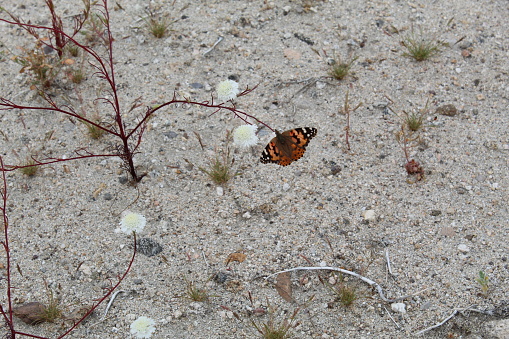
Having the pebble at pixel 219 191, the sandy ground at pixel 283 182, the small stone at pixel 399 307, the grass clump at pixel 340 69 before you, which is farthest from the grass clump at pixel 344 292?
the grass clump at pixel 340 69

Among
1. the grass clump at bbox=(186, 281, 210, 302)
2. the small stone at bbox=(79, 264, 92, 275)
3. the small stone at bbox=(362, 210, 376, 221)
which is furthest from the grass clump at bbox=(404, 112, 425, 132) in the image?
the small stone at bbox=(79, 264, 92, 275)

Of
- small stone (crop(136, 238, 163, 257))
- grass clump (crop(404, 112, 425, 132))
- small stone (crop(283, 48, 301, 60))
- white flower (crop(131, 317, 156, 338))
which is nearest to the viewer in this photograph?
white flower (crop(131, 317, 156, 338))

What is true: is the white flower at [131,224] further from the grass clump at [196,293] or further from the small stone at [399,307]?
the small stone at [399,307]

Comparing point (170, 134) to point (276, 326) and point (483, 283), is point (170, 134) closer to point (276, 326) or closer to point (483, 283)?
point (276, 326)

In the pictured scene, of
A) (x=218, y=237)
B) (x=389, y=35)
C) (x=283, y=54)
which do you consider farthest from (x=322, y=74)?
(x=218, y=237)

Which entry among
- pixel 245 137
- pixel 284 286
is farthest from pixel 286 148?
Answer: pixel 284 286

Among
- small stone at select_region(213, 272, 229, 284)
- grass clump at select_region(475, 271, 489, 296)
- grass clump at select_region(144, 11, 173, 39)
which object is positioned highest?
grass clump at select_region(144, 11, 173, 39)

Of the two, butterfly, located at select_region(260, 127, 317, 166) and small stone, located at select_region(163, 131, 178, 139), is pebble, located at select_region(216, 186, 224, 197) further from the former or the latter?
small stone, located at select_region(163, 131, 178, 139)

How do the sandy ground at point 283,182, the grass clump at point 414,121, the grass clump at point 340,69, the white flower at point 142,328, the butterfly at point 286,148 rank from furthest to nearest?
1. the grass clump at point 340,69
2. the grass clump at point 414,121
3. the butterfly at point 286,148
4. the sandy ground at point 283,182
5. the white flower at point 142,328
